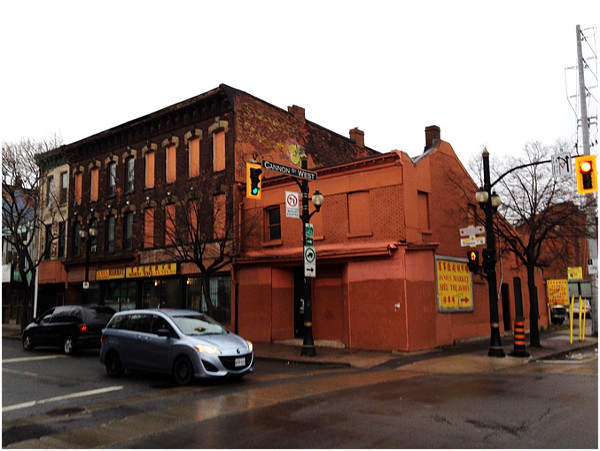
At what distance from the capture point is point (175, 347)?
12375 mm

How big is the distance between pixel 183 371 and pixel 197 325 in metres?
1.29

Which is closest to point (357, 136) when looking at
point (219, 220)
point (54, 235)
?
point (219, 220)

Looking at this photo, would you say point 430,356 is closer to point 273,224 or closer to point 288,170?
point 288,170

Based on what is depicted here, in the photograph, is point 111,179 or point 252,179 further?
point 111,179

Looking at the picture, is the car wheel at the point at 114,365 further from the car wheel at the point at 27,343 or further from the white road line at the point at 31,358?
the car wheel at the point at 27,343

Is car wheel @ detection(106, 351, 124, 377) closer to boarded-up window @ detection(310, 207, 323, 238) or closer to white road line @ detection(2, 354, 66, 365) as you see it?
white road line @ detection(2, 354, 66, 365)

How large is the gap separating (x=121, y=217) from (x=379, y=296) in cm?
1733

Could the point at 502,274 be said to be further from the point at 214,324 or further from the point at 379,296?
the point at 214,324

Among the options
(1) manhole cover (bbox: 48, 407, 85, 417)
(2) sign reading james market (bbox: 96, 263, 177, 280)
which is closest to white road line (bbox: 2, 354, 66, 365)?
(2) sign reading james market (bbox: 96, 263, 177, 280)

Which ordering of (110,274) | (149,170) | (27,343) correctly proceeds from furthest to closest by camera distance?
(110,274)
(149,170)
(27,343)

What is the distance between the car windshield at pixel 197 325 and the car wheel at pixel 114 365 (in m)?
2.14

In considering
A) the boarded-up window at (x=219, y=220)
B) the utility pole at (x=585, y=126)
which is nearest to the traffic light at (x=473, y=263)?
the utility pole at (x=585, y=126)

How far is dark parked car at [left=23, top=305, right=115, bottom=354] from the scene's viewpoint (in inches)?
746

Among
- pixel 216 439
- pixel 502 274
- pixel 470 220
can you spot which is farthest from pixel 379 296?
pixel 216 439
